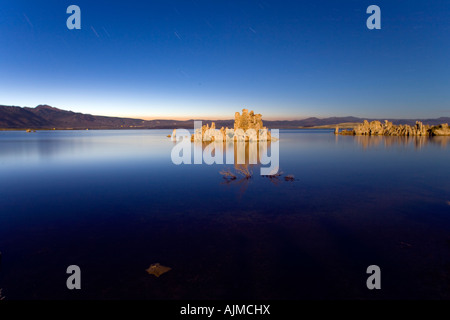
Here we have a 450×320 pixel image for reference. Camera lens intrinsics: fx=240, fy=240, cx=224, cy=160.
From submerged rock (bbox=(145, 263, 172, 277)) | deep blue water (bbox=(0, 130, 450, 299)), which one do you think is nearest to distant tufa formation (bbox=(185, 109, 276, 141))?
deep blue water (bbox=(0, 130, 450, 299))

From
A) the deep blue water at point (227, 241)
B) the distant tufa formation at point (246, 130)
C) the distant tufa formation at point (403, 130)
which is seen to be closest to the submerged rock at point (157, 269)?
the deep blue water at point (227, 241)

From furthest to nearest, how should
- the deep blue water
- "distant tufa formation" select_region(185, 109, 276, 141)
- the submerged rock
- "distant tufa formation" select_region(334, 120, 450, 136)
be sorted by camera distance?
1. "distant tufa formation" select_region(334, 120, 450, 136)
2. "distant tufa formation" select_region(185, 109, 276, 141)
3. the submerged rock
4. the deep blue water

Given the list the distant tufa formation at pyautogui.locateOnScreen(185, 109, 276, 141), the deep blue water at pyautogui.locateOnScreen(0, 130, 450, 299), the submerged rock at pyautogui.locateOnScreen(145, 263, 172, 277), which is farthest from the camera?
the distant tufa formation at pyautogui.locateOnScreen(185, 109, 276, 141)

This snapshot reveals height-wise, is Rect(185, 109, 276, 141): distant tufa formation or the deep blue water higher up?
Rect(185, 109, 276, 141): distant tufa formation

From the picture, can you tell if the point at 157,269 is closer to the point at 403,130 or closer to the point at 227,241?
the point at 227,241

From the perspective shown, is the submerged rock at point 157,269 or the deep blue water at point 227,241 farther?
the submerged rock at point 157,269

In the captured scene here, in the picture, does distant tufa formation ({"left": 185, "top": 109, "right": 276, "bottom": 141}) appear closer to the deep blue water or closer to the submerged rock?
the deep blue water

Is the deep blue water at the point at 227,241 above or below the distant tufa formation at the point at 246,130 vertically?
below

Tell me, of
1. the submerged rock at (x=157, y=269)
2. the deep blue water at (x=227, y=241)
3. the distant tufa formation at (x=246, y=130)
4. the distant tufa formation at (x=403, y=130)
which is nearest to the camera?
the deep blue water at (x=227, y=241)

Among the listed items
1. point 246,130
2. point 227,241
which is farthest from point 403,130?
point 227,241

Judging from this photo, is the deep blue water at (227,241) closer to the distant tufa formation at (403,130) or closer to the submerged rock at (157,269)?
the submerged rock at (157,269)

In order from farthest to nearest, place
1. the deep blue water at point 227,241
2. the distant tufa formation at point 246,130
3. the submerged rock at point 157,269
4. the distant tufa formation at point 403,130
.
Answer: the distant tufa formation at point 403,130 → the distant tufa formation at point 246,130 → the submerged rock at point 157,269 → the deep blue water at point 227,241

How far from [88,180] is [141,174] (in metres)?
3.43
